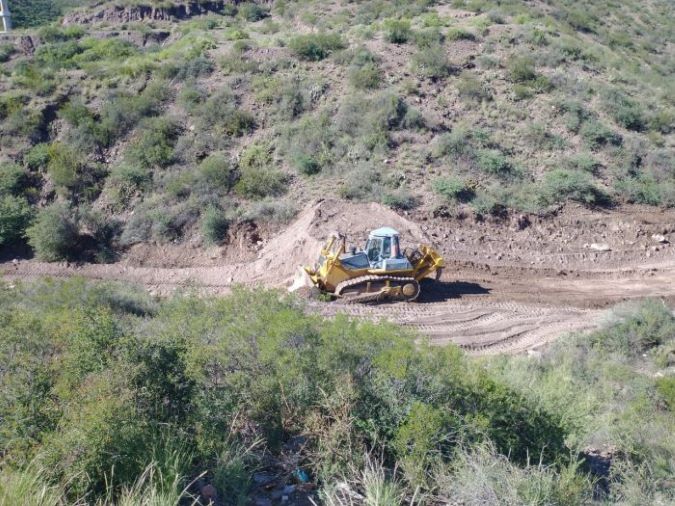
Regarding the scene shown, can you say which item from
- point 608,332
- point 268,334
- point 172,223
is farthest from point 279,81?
point 268,334

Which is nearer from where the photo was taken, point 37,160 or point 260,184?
point 260,184

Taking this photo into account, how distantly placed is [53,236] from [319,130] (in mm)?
10344

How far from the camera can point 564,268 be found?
18.9m

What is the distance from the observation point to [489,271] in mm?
18375

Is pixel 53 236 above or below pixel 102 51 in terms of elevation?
below

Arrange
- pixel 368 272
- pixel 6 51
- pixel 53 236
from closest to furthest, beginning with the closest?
pixel 368 272, pixel 53 236, pixel 6 51

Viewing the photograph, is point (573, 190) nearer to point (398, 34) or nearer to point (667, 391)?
point (398, 34)

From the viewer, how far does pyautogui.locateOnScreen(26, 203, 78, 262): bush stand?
18.7 m

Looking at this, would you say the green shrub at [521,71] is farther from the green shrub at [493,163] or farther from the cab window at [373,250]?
the cab window at [373,250]

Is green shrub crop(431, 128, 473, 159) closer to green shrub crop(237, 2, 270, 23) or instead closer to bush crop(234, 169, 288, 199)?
bush crop(234, 169, 288, 199)

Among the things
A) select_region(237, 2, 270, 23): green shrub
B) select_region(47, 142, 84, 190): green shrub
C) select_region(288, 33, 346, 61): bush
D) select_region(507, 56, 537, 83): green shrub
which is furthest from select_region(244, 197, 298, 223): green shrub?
select_region(237, 2, 270, 23): green shrub

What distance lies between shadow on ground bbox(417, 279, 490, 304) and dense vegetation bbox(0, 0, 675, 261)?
4091mm

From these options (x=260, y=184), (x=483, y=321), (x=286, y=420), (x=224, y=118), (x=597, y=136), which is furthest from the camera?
(x=224, y=118)

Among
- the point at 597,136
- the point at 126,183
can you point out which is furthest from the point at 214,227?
the point at 597,136
